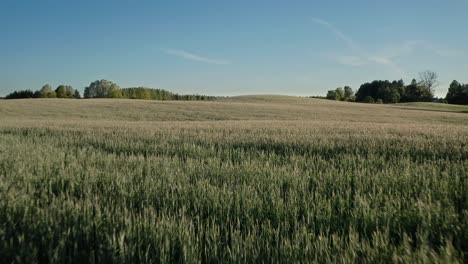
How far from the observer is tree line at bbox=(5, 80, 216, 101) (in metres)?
104

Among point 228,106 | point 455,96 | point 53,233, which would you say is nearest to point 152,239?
point 53,233

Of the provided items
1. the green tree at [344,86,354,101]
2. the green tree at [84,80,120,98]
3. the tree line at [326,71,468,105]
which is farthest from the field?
the green tree at [84,80,120,98]

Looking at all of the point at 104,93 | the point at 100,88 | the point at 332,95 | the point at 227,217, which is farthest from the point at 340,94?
the point at 227,217

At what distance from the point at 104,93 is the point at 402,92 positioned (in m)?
108

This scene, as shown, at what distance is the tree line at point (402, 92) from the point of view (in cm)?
9460

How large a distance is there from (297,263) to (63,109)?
148 feet

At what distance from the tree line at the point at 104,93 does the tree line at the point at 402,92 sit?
5137 centimetres

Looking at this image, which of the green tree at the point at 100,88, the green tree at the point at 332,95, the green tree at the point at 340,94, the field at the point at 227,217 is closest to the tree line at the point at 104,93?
the green tree at the point at 100,88

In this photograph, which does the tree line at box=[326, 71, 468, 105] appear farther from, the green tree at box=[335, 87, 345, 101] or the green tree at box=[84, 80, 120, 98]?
the green tree at box=[84, 80, 120, 98]

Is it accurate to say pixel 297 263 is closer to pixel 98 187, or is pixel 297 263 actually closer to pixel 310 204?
pixel 310 204

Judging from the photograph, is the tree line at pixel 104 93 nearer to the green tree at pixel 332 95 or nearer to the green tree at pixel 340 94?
the green tree at pixel 332 95

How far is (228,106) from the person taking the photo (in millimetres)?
45344

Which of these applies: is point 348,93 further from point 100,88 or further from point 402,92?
point 100,88

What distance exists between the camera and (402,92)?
111m
